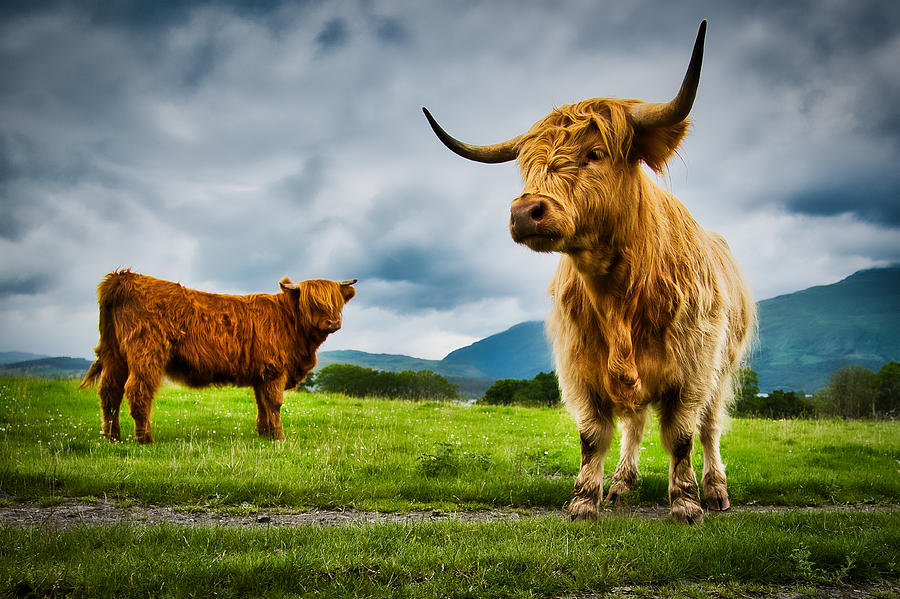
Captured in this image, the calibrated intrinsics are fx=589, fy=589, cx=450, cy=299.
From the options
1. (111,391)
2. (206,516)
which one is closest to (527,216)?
(206,516)

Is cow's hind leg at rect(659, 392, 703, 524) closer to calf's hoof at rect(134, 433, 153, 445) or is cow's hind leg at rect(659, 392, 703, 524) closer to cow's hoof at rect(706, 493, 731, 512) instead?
cow's hoof at rect(706, 493, 731, 512)

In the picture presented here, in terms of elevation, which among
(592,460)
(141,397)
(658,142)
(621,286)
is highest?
(658,142)

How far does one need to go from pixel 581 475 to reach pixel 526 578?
197 centimetres

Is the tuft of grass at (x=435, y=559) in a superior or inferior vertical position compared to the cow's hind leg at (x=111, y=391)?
inferior

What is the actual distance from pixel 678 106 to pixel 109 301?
785 centimetres

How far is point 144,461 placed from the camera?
664 cm

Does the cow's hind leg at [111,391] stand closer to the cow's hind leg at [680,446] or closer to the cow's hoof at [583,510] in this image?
the cow's hoof at [583,510]

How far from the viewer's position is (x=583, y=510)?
199 inches

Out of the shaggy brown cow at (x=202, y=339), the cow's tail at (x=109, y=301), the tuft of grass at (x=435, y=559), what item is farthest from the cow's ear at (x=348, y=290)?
the tuft of grass at (x=435, y=559)

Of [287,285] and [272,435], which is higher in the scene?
[287,285]

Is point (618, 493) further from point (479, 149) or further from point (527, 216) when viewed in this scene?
point (479, 149)

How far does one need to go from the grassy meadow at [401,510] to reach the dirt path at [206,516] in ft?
0.53

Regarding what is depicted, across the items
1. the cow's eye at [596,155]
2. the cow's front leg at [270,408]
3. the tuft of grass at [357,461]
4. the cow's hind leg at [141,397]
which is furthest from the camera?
the cow's front leg at [270,408]

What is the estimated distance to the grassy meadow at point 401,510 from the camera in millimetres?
3373
